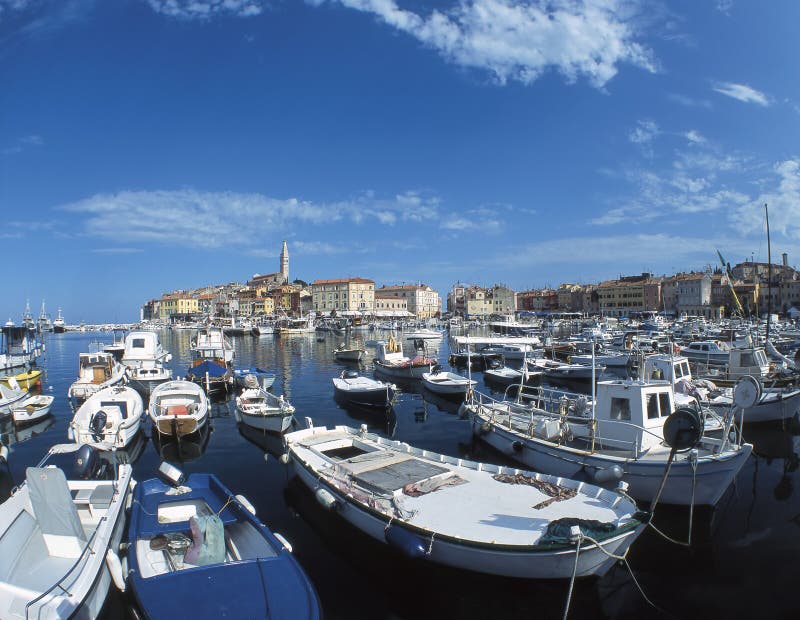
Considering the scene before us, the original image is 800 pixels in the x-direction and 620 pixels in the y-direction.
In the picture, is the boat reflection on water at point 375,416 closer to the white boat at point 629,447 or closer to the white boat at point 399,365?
the white boat at point 629,447

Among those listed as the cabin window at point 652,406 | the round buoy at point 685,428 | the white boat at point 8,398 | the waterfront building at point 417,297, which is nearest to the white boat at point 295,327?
the waterfront building at point 417,297

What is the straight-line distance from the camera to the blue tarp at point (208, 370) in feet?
108

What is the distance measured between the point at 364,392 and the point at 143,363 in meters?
20.1

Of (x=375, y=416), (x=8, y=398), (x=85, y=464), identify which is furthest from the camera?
(x=375, y=416)

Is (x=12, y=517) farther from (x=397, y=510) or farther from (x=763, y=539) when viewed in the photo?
(x=763, y=539)

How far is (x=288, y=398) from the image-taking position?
33.2 meters

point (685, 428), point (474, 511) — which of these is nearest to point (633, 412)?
point (685, 428)

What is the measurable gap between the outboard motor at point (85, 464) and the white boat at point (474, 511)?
503 cm

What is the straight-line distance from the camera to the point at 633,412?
14.4 metres

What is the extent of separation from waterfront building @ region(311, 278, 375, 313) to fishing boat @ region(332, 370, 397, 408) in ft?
466

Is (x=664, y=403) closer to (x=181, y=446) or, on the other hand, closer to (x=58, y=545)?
(x=58, y=545)

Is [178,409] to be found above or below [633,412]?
below

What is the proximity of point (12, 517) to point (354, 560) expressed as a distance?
6807 mm

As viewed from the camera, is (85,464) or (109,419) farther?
(109,419)
